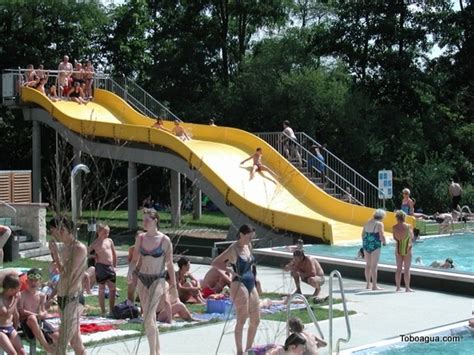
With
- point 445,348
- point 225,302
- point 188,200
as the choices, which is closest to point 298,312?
point 225,302

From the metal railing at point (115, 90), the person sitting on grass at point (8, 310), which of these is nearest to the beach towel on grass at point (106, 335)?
the person sitting on grass at point (8, 310)

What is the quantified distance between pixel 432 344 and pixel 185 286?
13.4ft

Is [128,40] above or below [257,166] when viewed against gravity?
above

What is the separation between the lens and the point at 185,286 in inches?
511

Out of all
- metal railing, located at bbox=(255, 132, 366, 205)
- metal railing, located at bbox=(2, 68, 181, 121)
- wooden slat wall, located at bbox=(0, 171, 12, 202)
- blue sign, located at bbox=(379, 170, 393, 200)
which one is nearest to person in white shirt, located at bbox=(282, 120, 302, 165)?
metal railing, located at bbox=(255, 132, 366, 205)

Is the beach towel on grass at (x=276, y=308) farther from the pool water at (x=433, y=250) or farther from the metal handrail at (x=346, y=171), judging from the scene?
the metal handrail at (x=346, y=171)

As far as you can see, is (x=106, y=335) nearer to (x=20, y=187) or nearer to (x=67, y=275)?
(x=67, y=275)

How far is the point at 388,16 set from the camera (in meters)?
41.2

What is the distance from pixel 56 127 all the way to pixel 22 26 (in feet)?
47.2

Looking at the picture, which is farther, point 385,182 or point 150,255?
point 385,182

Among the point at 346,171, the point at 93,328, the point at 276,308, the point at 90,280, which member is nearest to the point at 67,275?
the point at 93,328

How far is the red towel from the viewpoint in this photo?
10.5 m

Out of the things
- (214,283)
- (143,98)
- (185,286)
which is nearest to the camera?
(185,286)

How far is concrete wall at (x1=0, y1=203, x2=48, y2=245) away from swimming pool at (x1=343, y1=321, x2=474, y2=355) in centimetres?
1236
